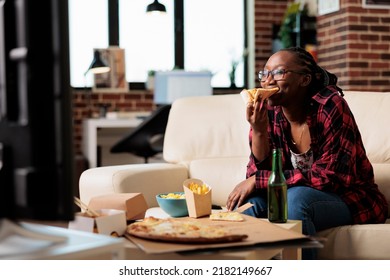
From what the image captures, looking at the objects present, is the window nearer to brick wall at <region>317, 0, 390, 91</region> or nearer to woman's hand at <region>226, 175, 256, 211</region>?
brick wall at <region>317, 0, 390, 91</region>

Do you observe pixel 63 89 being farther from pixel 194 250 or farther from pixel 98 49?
pixel 98 49

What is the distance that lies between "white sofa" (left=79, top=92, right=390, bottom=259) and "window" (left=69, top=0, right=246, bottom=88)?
3.24 meters

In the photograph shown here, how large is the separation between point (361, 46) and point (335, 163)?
3250 mm

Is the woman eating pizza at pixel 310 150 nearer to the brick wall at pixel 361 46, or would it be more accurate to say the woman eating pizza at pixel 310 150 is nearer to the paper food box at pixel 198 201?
the paper food box at pixel 198 201

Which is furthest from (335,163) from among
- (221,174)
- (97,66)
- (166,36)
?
(166,36)

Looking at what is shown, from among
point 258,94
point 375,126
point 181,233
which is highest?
point 258,94

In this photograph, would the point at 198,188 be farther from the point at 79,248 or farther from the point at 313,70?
the point at 79,248

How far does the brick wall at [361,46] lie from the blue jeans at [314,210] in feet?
10.3

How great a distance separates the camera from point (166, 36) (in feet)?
22.0

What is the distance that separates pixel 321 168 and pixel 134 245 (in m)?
0.95

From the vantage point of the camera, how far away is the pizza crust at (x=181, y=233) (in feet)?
4.93

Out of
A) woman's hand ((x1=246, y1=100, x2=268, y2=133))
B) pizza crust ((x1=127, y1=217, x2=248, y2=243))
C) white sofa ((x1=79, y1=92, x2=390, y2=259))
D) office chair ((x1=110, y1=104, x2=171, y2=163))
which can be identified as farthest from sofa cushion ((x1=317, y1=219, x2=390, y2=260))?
office chair ((x1=110, y1=104, x2=171, y2=163))

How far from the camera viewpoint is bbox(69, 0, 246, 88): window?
21.3 ft
